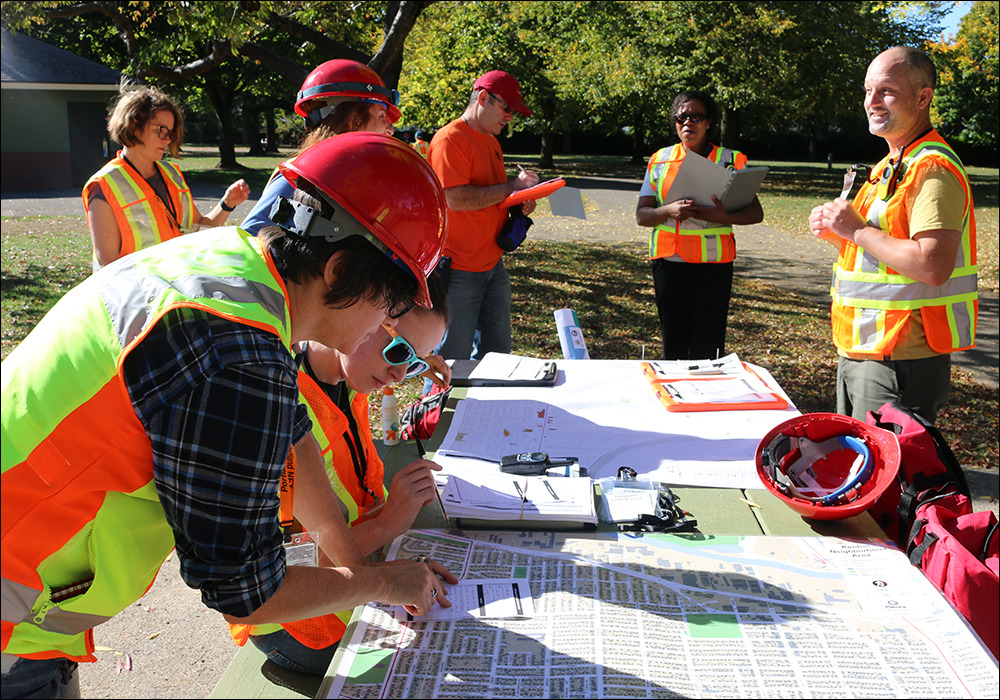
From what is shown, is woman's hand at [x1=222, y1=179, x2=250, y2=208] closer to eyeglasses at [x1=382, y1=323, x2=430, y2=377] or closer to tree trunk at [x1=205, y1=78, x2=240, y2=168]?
eyeglasses at [x1=382, y1=323, x2=430, y2=377]

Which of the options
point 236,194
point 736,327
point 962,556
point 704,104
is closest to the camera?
point 962,556

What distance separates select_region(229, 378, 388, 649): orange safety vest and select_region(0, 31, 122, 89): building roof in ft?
70.5

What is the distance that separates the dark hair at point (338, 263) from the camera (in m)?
1.23

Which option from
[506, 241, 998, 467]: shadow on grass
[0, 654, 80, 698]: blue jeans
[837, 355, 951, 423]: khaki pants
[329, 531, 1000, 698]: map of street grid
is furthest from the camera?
[506, 241, 998, 467]: shadow on grass

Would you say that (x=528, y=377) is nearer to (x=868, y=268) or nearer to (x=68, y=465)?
(x=868, y=268)

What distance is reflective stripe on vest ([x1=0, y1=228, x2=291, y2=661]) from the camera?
3.58ft

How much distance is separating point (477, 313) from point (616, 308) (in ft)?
13.9

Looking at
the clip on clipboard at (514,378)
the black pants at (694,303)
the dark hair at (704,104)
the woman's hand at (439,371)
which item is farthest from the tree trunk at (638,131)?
the woman's hand at (439,371)

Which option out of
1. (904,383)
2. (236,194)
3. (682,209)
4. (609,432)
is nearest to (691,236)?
(682,209)

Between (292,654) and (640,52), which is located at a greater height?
(640,52)

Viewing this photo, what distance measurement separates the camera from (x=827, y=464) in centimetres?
207

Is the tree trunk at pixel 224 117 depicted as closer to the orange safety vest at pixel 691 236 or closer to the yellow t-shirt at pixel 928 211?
the orange safety vest at pixel 691 236

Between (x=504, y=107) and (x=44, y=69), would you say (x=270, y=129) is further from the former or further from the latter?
(x=504, y=107)

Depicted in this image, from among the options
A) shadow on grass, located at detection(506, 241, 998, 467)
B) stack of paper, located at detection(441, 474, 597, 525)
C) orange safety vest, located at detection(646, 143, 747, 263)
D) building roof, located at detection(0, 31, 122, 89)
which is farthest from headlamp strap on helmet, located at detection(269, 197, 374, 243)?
building roof, located at detection(0, 31, 122, 89)
